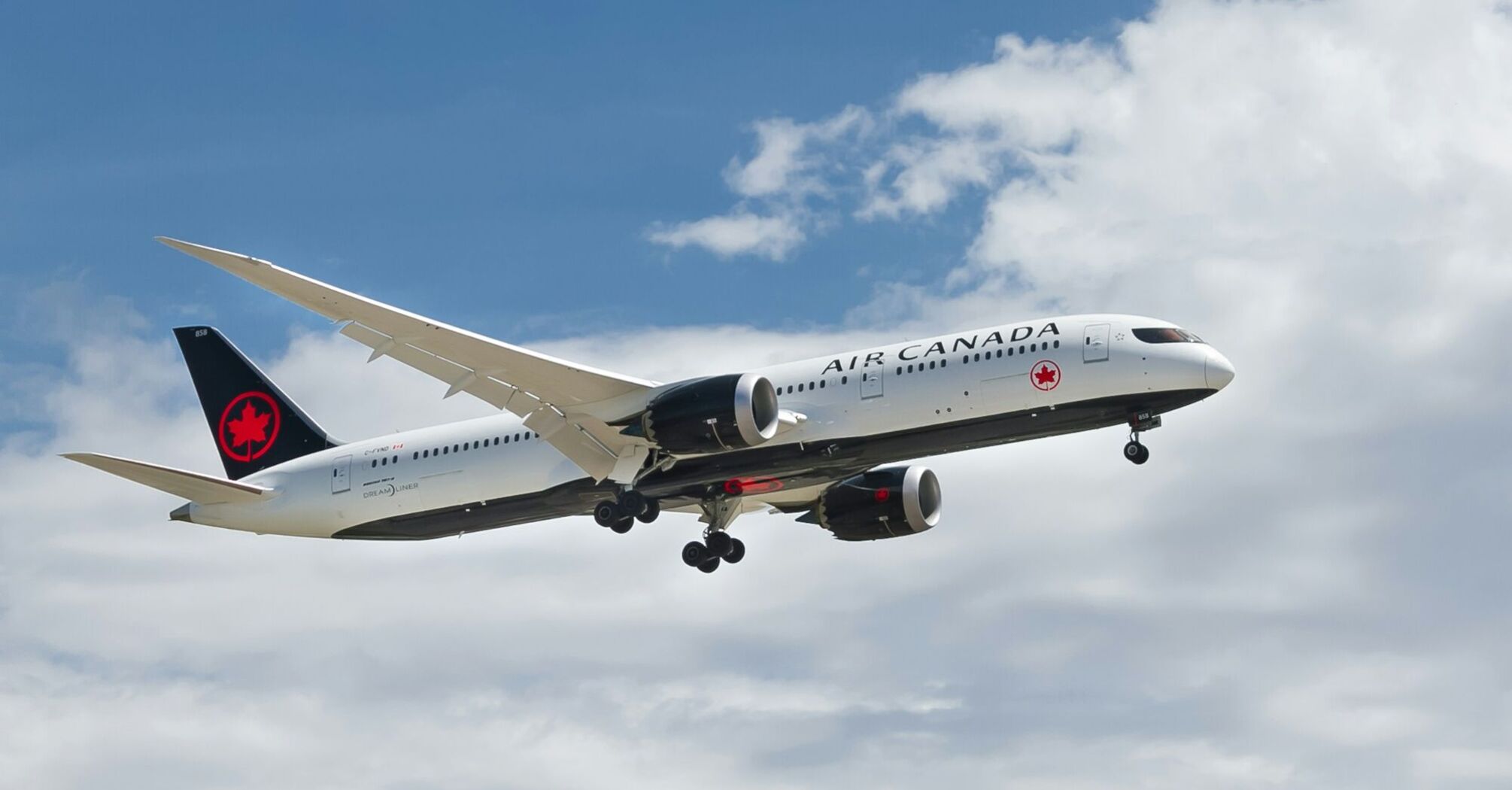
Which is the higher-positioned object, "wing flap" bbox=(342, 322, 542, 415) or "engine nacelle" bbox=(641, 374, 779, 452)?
"wing flap" bbox=(342, 322, 542, 415)

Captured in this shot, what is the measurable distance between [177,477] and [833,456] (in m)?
18.4

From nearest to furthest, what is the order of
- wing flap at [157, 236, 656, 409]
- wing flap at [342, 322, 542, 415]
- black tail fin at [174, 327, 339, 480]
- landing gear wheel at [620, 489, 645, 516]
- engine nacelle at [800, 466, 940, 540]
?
wing flap at [157, 236, 656, 409] < wing flap at [342, 322, 542, 415] < landing gear wheel at [620, 489, 645, 516] < engine nacelle at [800, 466, 940, 540] < black tail fin at [174, 327, 339, 480]

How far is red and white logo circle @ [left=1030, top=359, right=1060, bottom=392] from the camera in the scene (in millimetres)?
42312

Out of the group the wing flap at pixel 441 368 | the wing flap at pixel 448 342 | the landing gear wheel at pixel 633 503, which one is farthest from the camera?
the landing gear wheel at pixel 633 503

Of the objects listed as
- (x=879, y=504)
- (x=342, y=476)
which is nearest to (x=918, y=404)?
(x=879, y=504)

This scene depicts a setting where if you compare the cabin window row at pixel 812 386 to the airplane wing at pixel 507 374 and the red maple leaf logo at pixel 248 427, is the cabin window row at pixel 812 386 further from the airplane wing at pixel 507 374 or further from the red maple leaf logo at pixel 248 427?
the red maple leaf logo at pixel 248 427

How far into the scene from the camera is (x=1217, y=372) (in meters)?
42.1

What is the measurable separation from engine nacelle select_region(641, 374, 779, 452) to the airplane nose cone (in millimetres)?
9876

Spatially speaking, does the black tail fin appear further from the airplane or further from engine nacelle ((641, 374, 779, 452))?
engine nacelle ((641, 374, 779, 452))

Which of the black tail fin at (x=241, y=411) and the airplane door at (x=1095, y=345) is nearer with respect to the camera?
the airplane door at (x=1095, y=345)

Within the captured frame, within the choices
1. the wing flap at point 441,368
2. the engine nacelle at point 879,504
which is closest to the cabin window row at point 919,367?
the wing flap at point 441,368

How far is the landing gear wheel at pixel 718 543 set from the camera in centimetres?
5106

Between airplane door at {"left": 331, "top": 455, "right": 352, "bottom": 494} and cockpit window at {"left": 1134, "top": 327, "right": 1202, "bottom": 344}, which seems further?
airplane door at {"left": 331, "top": 455, "right": 352, "bottom": 494}

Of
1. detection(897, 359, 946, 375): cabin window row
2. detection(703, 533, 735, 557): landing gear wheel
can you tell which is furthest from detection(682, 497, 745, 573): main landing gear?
detection(897, 359, 946, 375): cabin window row
